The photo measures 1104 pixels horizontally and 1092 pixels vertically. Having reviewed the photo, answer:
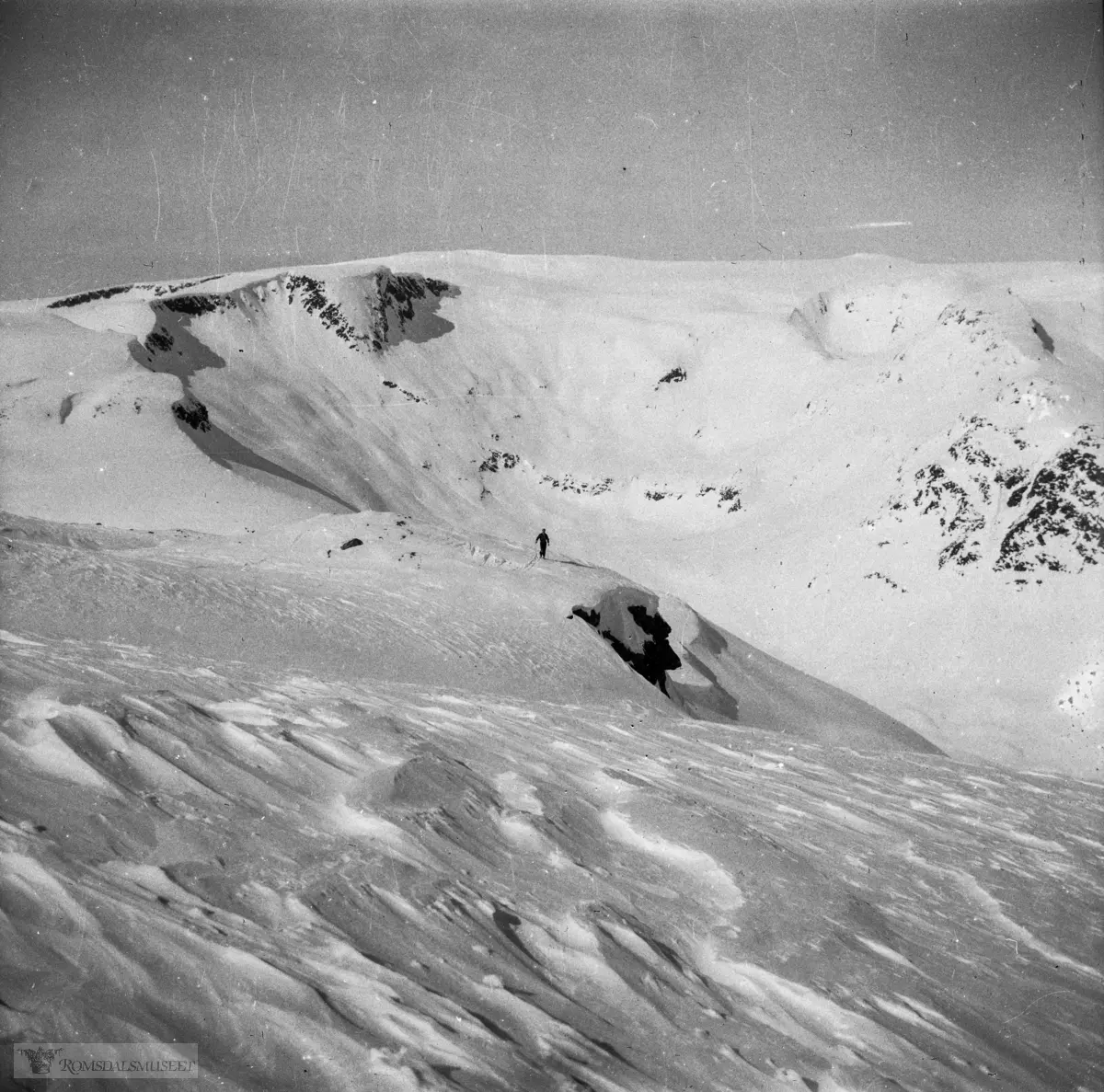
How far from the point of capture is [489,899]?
603 centimetres

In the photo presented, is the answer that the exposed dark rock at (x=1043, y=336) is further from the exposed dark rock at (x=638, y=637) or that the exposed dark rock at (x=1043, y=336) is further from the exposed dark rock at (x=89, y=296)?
the exposed dark rock at (x=89, y=296)

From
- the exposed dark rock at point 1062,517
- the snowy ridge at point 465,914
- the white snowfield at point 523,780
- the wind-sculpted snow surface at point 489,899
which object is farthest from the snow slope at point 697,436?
the snowy ridge at point 465,914

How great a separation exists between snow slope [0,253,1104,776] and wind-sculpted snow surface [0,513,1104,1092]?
2431 centimetres

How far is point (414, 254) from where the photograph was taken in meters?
91.1

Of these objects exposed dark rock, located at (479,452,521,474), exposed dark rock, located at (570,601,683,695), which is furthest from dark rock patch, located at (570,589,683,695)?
exposed dark rock, located at (479,452,521,474)

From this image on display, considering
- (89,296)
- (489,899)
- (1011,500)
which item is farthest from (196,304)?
(489,899)

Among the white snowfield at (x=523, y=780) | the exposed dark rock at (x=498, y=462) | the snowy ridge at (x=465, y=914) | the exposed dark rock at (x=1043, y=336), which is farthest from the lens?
the exposed dark rock at (x=498, y=462)

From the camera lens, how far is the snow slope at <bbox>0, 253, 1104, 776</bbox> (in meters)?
39.2

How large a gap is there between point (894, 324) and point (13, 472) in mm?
56047

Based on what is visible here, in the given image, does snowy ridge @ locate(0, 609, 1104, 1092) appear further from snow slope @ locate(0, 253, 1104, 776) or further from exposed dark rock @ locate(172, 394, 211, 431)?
exposed dark rock @ locate(172, 394, 211, 431)

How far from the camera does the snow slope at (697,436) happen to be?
3922 cm

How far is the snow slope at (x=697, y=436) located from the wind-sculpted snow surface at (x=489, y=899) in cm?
2431

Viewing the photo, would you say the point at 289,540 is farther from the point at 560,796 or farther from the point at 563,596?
the point at 560,796

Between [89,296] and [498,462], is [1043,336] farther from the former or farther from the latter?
[89,296]
